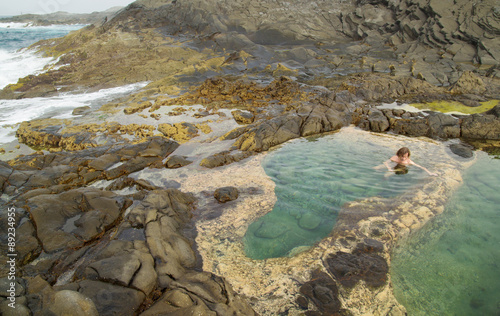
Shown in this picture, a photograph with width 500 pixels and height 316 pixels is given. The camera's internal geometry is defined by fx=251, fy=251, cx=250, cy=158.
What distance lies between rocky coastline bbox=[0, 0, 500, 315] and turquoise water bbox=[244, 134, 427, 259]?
0.30 metres

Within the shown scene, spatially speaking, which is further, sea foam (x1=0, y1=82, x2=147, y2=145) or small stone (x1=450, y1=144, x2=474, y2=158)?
sea foam (x1=0, y1=82, x2=147, y2=145)

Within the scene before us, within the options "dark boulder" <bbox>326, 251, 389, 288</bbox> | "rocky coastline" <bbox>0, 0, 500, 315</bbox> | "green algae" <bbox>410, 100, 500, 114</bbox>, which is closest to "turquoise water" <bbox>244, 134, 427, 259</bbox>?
"rocky coastline" <bbox>0, 0, 500, 315</bbox>

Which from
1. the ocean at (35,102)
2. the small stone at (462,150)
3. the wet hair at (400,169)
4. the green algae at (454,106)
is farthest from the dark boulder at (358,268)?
the ocean at (35,102)

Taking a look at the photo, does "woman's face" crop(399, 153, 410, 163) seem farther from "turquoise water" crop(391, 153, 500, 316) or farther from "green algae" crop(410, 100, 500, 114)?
"green algae" crop(410, 100, 500, 114)

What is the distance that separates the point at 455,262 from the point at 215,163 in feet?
20.0

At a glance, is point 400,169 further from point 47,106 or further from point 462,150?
point 47,106

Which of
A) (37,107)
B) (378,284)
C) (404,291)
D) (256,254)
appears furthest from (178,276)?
(37,107)

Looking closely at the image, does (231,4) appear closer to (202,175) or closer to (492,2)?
(492,2)

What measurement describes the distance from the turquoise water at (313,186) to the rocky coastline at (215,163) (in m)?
0.30

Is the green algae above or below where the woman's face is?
below

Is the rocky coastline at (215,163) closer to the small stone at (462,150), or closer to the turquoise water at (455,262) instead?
the small stone at (462,150)

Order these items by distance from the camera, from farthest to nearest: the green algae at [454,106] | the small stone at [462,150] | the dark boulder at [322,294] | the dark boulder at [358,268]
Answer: the green algae at [454,106] < the small stone at [462,150] < the dark boulder at [358,268] < the dark boulder at [322,294]

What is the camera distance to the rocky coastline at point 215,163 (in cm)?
368

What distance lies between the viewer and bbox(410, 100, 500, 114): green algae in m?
11.6
